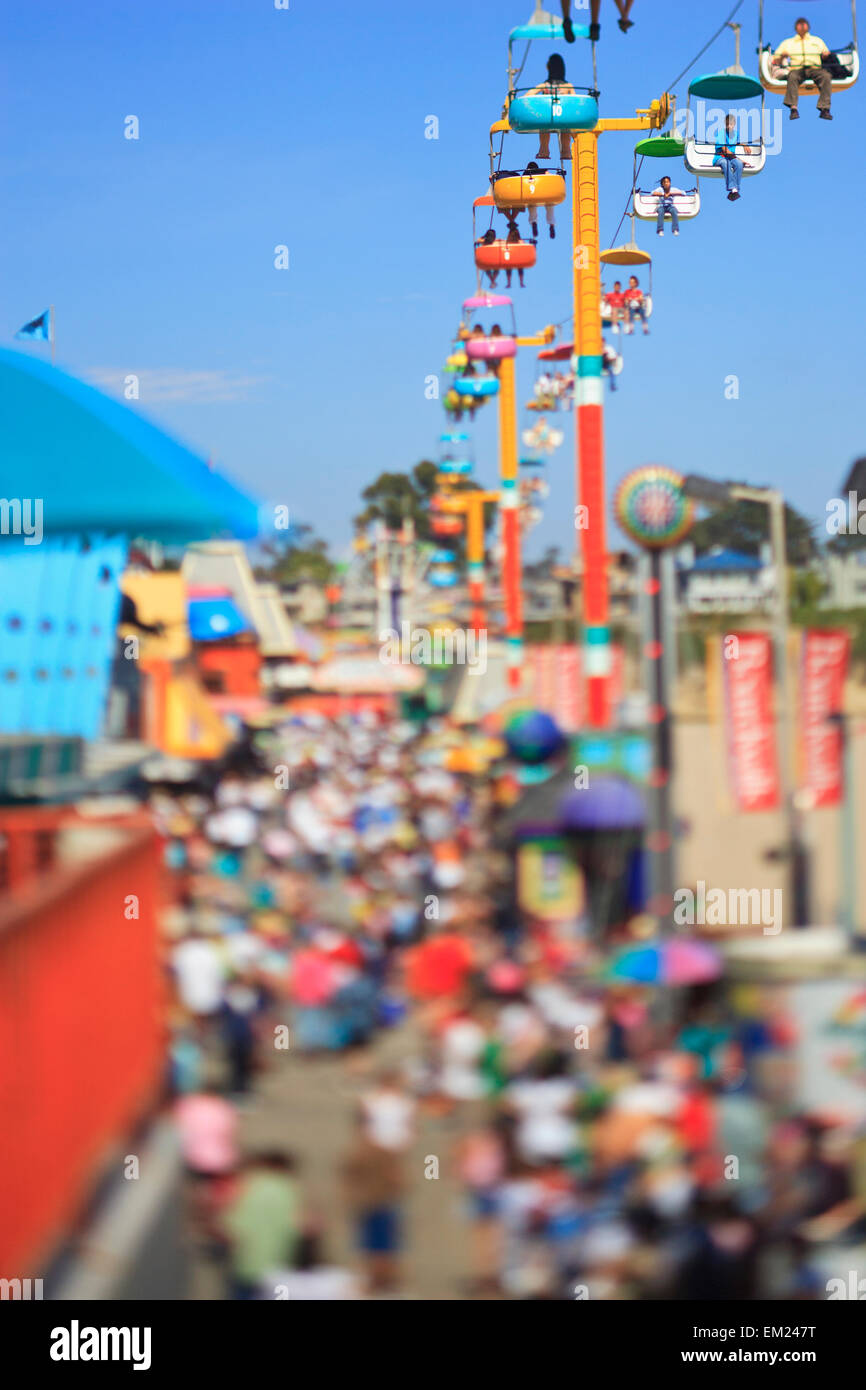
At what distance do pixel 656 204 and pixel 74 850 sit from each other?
5908mm

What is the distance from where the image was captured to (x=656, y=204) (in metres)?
9.27

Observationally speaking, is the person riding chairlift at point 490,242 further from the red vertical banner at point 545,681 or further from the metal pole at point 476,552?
the metal pole at point 476,552

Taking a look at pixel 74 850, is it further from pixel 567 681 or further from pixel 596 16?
pixel 567 681

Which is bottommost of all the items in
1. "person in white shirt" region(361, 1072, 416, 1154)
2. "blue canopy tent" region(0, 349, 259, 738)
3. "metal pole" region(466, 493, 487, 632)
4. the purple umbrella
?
"person in white shirt" region(361, 1072, 416, 1154)

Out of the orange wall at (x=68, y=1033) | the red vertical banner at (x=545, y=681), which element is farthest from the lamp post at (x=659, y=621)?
the orange wall at (x=68, y=1033)

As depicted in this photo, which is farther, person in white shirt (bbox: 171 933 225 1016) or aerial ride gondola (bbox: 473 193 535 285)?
aerial ride gondola (bbox: 473 193 535 285)

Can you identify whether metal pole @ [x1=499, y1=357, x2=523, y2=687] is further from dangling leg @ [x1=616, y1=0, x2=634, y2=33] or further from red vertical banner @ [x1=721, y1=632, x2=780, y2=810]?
dangling leg @ [x1=616, y1=0, x2=634, y2=33]

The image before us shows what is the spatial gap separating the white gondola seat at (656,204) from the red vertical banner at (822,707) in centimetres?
274

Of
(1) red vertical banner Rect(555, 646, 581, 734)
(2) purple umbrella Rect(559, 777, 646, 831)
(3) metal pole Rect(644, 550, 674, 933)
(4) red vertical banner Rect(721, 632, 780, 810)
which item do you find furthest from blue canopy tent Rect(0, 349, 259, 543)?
(1) red vertical banner Rect(555, 646, 581, 734)

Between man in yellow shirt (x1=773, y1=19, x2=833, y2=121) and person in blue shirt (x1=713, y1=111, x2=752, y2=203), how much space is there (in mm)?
1076

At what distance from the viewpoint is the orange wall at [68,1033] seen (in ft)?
12.8

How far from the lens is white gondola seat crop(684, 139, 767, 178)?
821 centimetres

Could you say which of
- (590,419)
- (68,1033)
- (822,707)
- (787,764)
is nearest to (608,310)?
(590,419)

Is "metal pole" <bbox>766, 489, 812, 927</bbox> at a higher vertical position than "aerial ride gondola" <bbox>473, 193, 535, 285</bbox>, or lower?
lower
